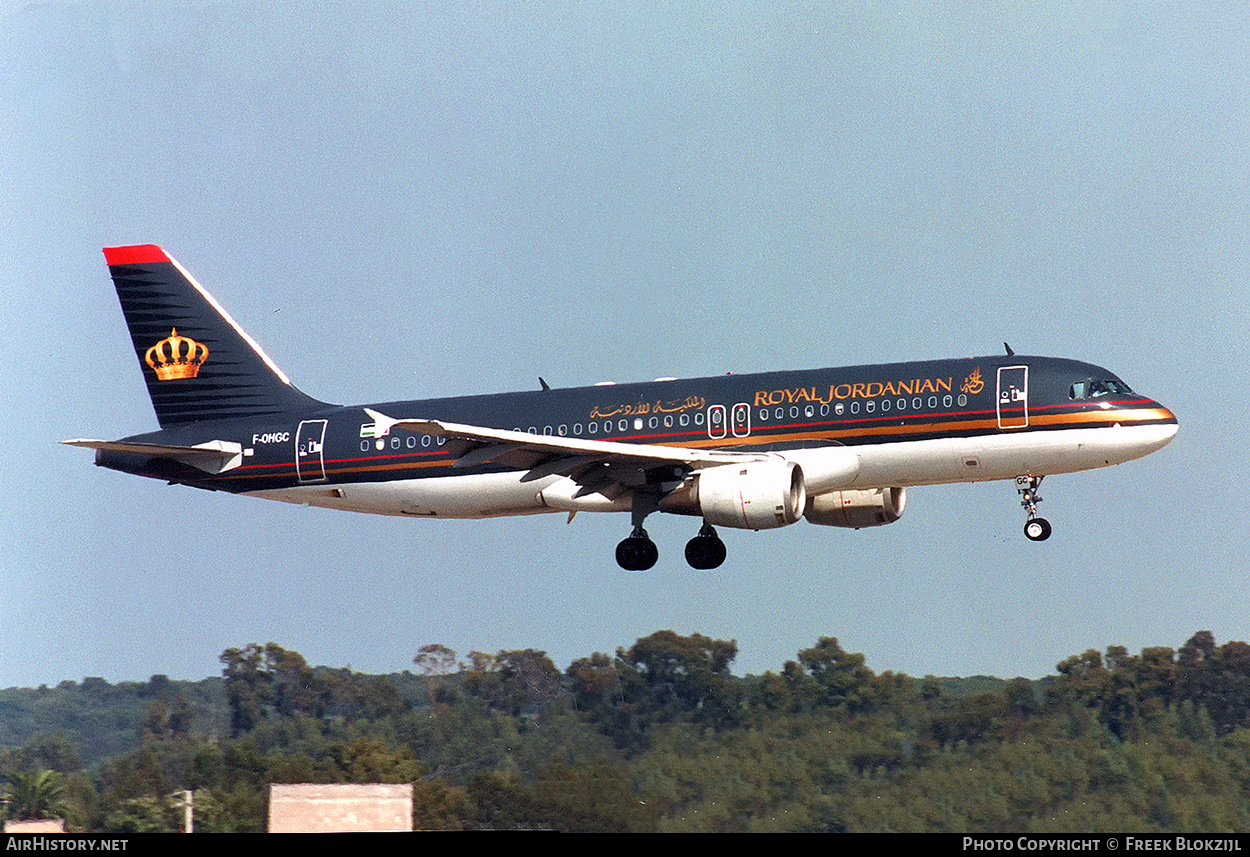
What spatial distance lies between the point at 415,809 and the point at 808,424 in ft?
40.6

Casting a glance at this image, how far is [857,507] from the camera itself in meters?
43.1

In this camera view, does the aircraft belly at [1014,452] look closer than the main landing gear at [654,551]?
Yes

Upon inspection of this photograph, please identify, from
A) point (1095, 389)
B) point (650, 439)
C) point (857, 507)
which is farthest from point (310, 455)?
point (1095, 389)

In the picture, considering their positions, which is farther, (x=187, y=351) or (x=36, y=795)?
(x=36, y=795)

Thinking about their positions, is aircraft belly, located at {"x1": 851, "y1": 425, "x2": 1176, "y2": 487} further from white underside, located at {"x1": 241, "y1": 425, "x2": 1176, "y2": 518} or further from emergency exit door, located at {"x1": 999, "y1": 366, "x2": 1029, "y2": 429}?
emergency exit door, located at {"x1": 999, "y1": 366, "x2": 1029, "y2": 429}

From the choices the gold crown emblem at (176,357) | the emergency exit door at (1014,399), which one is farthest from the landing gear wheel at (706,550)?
the gold crown emblem at (176,357)

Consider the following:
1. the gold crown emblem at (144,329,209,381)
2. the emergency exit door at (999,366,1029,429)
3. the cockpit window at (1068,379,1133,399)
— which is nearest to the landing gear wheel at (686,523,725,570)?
the emergency exit door at (999,366,1029,429)

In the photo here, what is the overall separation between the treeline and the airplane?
154 inches

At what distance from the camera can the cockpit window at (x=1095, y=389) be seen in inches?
1519

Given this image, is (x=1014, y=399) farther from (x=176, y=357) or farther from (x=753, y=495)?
(x=176, y=357)

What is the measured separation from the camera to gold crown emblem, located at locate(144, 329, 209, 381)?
4662cm

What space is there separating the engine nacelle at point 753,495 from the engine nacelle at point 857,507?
15.4ft

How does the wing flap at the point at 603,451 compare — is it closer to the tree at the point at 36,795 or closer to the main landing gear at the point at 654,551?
the main landing gear at the point at 654,551

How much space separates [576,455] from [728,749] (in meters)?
7.21
